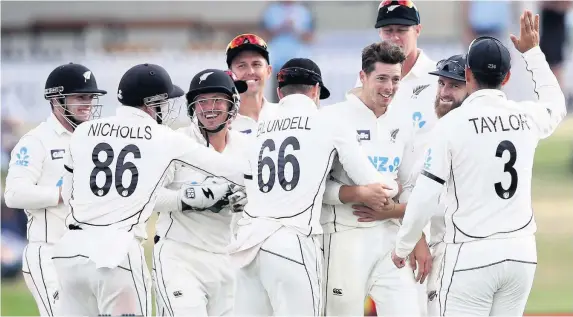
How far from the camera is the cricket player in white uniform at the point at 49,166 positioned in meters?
7.64

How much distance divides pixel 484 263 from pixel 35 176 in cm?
331

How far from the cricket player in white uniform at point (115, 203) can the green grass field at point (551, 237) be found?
5.42 m

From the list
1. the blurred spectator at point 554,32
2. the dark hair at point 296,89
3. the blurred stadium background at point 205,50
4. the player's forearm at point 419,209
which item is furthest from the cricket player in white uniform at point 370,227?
the blurred spectator at point 554,32

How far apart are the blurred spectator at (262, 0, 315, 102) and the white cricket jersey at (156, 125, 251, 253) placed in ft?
34.7

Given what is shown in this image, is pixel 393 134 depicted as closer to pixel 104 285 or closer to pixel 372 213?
pixel 372 213

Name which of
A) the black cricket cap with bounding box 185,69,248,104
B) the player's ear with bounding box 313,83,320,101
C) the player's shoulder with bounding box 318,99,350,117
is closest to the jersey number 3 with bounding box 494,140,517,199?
the player's shoulder with bounding box 318,99,350,117

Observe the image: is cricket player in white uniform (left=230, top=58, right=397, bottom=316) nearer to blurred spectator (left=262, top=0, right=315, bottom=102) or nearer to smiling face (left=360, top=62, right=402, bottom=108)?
smiling face (left=360, top=62, right=402, bottom=108)

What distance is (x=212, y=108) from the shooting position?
7.10 metres

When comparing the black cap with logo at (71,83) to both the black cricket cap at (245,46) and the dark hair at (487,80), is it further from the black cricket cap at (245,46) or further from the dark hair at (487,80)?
the dark hair at (487,80)

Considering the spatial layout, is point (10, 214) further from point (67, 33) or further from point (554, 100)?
point (67, 33)

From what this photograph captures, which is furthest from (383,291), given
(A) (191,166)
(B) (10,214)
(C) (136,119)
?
(B) (10,214)

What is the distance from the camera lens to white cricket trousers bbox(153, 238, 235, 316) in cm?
707

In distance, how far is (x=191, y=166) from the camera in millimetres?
6727

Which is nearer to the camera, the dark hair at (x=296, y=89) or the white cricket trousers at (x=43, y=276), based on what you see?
the dark hair at (x=296, y=89)
